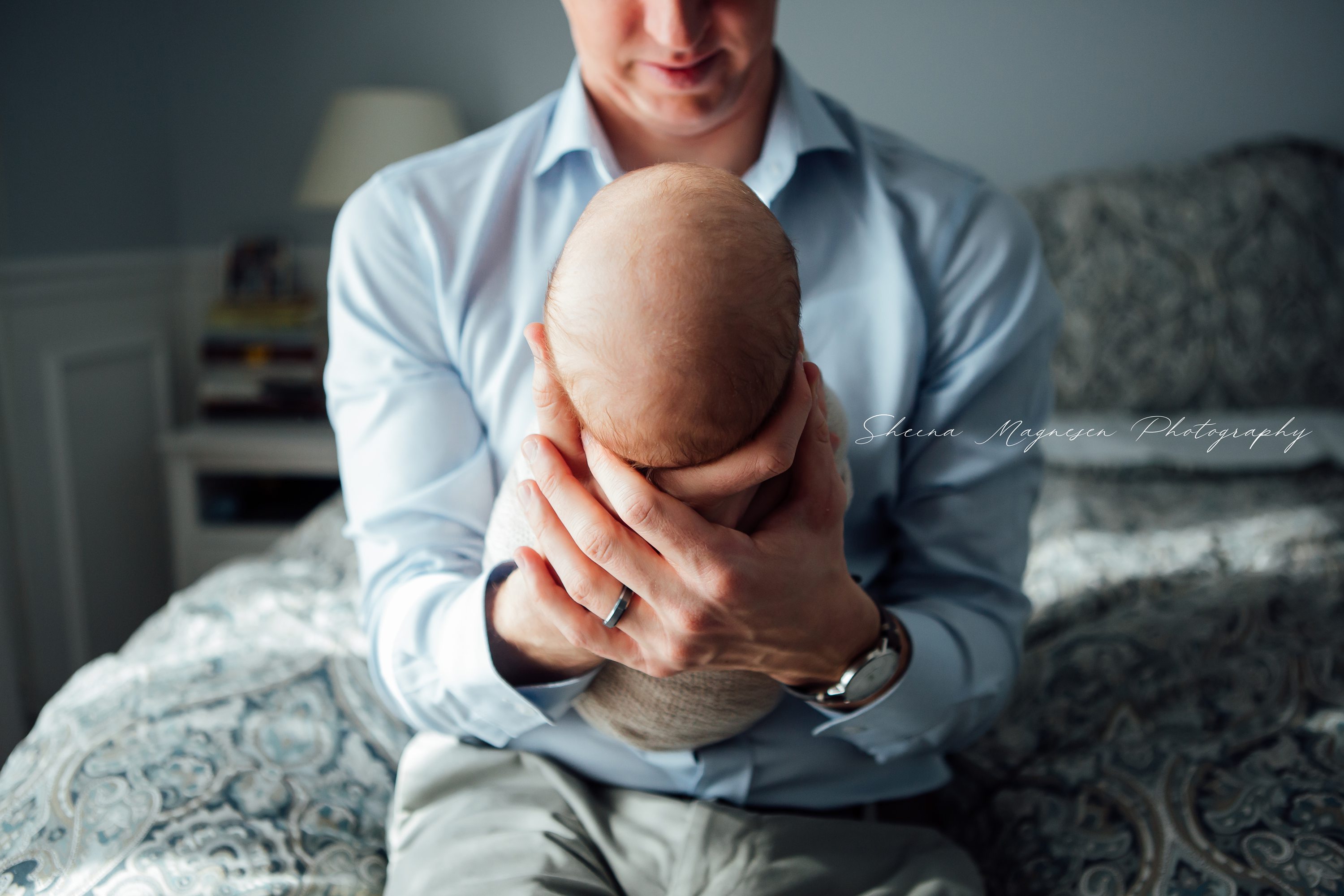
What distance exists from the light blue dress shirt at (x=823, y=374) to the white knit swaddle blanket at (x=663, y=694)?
0.24 feet

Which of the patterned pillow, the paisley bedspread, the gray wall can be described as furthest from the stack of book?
the patterned pillow

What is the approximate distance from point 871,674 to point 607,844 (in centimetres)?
26

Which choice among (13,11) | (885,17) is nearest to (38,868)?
(13,11)

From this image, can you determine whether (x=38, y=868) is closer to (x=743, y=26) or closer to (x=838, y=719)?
(x=838, y=719)

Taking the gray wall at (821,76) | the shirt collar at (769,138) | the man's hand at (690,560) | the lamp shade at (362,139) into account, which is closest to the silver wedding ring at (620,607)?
the man's hand at (690,560)

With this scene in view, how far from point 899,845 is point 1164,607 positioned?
592 mm

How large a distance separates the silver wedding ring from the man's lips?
446 mm

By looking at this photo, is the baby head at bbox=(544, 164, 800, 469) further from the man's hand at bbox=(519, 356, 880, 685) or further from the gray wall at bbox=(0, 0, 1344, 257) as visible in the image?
the gray wall at bbox=(0, 0, 1344, 257)

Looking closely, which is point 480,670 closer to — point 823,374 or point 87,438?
point 823,374

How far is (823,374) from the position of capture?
87cm

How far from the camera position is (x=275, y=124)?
254cm

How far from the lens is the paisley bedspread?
0.75 meters

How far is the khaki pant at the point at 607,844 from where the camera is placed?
702 mm

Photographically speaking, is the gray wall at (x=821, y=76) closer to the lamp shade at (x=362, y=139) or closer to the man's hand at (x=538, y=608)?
the lamp shade at (x=362, y=139)
